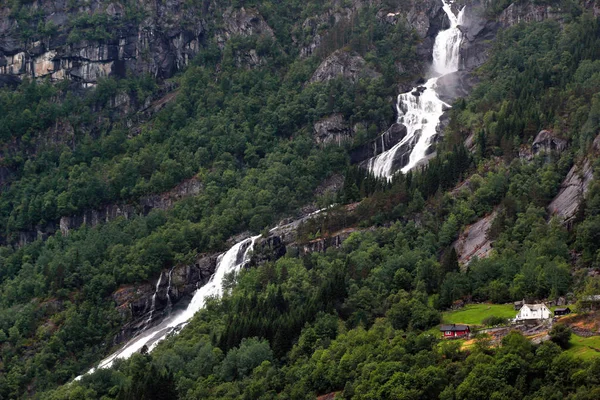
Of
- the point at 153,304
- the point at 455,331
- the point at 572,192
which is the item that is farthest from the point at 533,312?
the point at 153,304

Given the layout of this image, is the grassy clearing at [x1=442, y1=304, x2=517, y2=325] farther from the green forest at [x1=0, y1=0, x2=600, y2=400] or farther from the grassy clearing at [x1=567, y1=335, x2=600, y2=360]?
the grassy clearing at [x1=567, y1=335, x2=600, y2=360]

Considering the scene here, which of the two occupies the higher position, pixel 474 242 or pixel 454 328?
pixel 474 242

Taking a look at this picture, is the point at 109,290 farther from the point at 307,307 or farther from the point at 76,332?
the point at 307,307

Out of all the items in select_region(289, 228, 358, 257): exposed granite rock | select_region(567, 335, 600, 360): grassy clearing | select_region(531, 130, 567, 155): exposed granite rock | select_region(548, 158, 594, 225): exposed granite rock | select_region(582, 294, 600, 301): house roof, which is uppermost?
select_region(531, 130, 567, 155): exposed granite rock

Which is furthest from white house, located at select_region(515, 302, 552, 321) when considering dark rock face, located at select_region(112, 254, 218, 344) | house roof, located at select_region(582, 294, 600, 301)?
dark rock face, located at select_region(112, 254, 218, 344)

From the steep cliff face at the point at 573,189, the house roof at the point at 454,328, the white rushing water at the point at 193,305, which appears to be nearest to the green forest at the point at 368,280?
the steep cliff face at the point at 573,189

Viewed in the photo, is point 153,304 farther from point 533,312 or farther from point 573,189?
→ point 533,312

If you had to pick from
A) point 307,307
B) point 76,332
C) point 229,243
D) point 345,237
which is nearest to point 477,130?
point 345,237

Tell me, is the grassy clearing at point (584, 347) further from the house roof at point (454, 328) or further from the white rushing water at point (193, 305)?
the white rushing water at point (193, 305)
